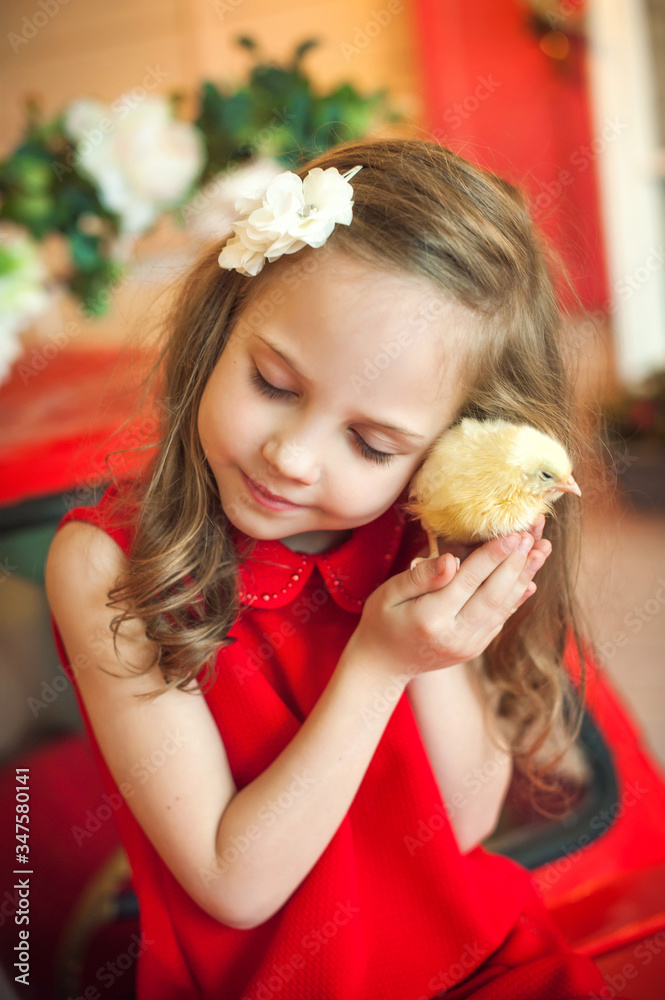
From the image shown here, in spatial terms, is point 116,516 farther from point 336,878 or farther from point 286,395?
point 336,878

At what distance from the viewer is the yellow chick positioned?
0.75m

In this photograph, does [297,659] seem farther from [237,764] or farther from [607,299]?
[607,299]

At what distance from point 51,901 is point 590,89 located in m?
4.01

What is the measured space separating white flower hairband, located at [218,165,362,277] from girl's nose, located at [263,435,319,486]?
19 centimetres

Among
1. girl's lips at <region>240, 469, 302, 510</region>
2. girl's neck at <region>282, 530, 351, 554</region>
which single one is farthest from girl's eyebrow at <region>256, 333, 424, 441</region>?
girl's neck at <region>282, 530, 351, 554</region>

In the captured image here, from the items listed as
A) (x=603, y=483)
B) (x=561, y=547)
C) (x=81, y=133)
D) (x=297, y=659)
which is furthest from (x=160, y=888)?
(x=81, y=133)

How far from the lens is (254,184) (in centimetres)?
139

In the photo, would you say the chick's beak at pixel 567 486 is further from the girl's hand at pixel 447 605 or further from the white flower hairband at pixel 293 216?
the white flower hairband at pixel 293 216

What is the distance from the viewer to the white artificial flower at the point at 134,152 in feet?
4.85

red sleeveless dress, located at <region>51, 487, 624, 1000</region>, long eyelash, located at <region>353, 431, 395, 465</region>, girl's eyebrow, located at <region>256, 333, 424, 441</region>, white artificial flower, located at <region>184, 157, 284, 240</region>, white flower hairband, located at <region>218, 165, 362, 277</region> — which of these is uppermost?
white artificial flower, located at <region>184, 157, 284, 240</region>

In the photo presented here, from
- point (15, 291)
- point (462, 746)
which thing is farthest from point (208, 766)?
point (15, 291)

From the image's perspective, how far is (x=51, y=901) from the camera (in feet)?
3.96

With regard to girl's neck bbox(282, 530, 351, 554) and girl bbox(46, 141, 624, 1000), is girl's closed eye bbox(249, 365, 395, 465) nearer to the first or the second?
girl bbox(46, 141, 624, 1000)

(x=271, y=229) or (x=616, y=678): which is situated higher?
(x=271, y=229)
